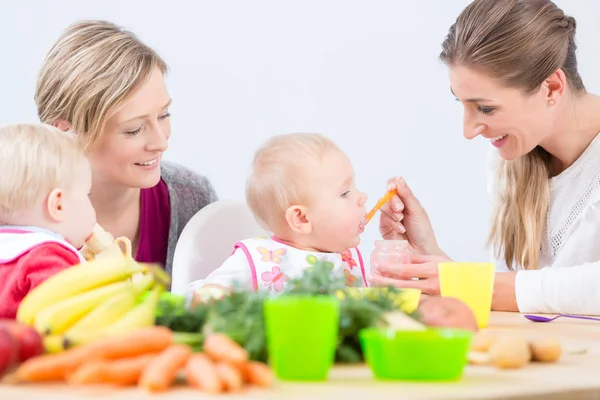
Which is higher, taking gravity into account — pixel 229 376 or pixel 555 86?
pixel 555 86

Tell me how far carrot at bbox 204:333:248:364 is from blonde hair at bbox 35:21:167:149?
1409 millimetres

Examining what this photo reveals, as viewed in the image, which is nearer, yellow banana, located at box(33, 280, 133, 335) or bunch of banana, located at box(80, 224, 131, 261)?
yellow banana, located at box(33, 280, 133, 335)

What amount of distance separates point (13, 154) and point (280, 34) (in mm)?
2651

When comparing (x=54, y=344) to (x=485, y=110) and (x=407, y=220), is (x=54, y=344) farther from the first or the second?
(x=485, y=110)

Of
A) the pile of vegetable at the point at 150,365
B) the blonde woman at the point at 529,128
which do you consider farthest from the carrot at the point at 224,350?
the blonde woman at the point at 529,128

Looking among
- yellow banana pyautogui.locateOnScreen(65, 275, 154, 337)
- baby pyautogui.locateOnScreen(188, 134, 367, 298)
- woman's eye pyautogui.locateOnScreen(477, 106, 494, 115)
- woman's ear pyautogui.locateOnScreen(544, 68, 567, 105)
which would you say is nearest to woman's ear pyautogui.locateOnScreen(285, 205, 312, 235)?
baby pyautogui.locateOnScreen(188, 134, 367, 298)

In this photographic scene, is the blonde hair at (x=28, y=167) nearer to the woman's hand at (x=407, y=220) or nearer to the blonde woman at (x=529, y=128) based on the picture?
the blonde woman at (x=529, y=128)

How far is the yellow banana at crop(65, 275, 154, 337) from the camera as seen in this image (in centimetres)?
107

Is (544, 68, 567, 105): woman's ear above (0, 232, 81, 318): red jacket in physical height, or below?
above

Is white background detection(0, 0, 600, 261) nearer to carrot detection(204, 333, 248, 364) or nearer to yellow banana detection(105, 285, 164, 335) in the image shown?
yellow banana detection(105, 285, 164, 335)

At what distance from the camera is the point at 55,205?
5.23 feet

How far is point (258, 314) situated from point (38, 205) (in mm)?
757

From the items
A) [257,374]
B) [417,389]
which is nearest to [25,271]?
[257,374]

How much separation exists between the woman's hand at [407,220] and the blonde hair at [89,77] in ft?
2.48
